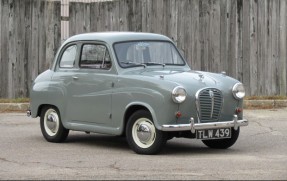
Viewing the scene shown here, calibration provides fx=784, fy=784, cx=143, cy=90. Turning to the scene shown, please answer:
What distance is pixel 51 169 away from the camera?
9.55m

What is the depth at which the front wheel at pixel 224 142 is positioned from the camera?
11.5 metres

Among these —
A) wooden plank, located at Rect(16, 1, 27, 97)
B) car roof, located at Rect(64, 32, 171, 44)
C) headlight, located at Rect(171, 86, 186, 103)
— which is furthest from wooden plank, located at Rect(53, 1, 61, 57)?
headlight, located at Rect(171, 86, 186, 103)

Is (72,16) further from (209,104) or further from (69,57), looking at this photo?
(209,104)

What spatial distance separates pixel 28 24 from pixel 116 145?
7.10 meters

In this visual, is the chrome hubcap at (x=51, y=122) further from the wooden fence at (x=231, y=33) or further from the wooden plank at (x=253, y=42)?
the wooden plank at (x=253, y=42)

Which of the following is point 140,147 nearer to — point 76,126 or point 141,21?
point 76,126

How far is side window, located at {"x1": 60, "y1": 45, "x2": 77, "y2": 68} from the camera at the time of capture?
12.6 m

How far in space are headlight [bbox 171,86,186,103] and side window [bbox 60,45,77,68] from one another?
2.55 meters

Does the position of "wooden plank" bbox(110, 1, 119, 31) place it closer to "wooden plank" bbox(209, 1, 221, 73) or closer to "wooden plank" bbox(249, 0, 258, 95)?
"wooden plank" bbox(209, 1, 221, 73)

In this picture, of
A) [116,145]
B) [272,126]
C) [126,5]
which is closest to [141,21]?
[126,5]

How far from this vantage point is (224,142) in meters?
11.7

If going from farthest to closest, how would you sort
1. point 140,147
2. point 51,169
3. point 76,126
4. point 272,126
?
point 272,126 < point 76,126 < point 140,147 < point 51,169

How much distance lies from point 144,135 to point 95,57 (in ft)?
6.21

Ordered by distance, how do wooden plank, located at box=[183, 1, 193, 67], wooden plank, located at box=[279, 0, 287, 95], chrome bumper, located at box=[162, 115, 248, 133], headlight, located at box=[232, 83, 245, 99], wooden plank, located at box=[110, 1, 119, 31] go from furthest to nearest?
wooden plank, located at box=[110, 1, 119, 31], wooden plank, located at box=[183, 1, 193, 67], wooden plank, located at box=[279, 0, 287, 95], headlight, located at box=[232, 83, 245, 99], chrome bumper, located at box=[162, 115, 248, 133]
